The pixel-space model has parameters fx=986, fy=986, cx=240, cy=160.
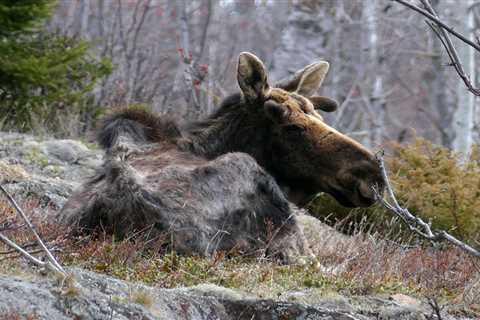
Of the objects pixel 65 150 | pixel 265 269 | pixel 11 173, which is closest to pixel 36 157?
pixel 65 150

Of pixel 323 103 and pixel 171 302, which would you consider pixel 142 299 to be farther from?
pixel 323 103

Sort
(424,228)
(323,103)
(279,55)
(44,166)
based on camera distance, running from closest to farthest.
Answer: (424,228) < (323,103) < (44,166) < (279,55)

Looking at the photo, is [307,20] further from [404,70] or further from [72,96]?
[404,70]

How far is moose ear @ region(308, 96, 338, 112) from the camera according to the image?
885 centimetres

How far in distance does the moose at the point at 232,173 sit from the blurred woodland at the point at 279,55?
1460 mm

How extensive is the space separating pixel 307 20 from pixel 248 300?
39.1ft

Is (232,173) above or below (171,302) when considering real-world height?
above

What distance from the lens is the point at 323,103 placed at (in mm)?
8867

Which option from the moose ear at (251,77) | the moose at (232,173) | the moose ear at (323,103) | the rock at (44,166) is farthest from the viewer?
the rock at (44,166)

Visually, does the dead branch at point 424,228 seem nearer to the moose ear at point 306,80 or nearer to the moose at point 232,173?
the moose at point 232,173

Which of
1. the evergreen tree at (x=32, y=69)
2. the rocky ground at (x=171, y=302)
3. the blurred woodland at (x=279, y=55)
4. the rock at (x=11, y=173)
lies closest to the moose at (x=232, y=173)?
the rocky ground at (x=171, y=302)

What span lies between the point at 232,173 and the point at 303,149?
1.00 meters

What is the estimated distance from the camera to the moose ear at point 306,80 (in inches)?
350

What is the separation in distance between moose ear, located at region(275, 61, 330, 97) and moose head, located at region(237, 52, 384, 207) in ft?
1.16
